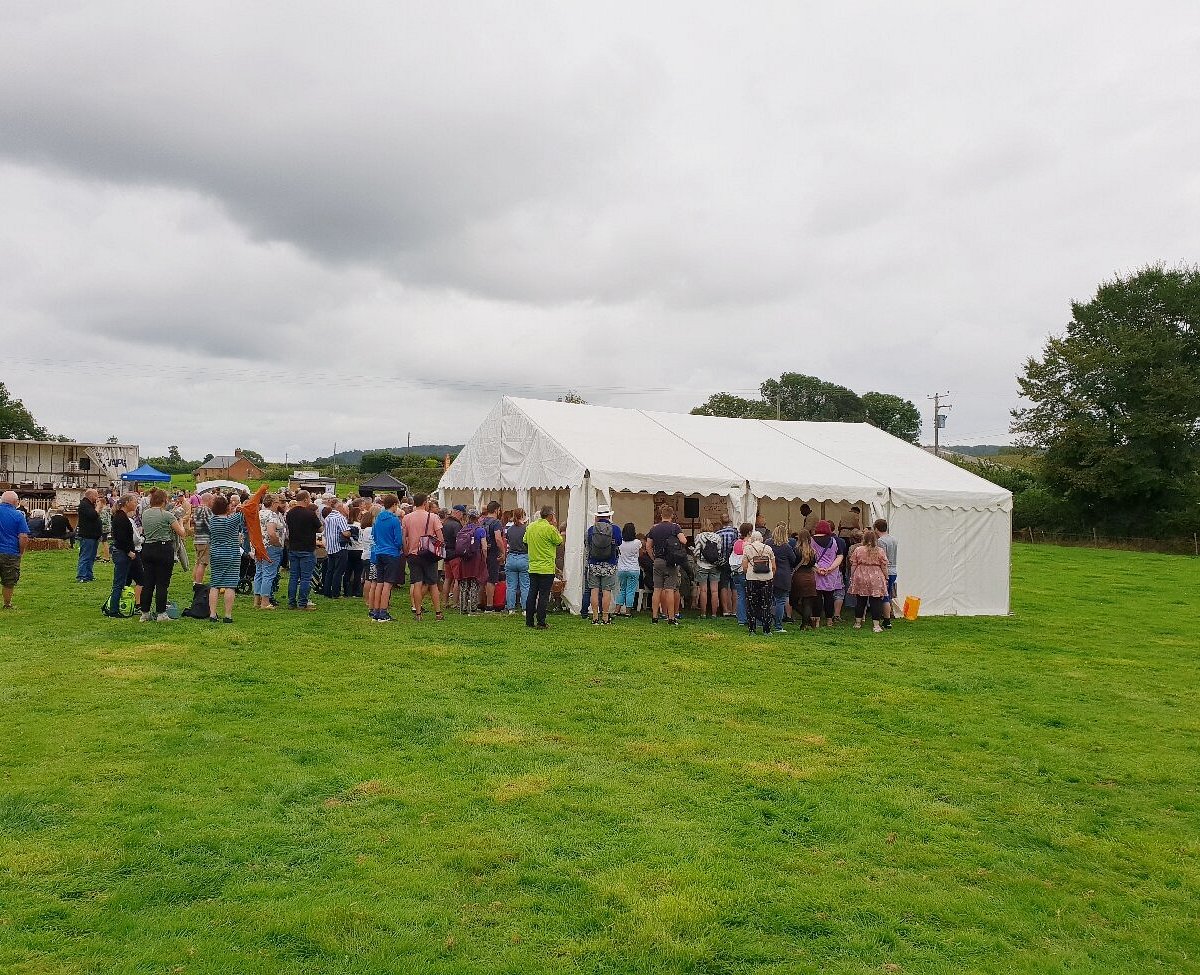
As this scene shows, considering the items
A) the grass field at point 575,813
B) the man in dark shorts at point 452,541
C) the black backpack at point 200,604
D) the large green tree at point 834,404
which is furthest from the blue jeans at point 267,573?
the large green tree at point 834,404

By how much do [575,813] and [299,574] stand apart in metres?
8.16

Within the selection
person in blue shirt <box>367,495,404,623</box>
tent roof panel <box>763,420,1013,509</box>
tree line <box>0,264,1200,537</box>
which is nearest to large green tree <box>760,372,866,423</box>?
tree line <box>0,264,1200,537</box>

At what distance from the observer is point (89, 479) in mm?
26906

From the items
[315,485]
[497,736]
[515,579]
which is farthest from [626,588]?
[315,485]

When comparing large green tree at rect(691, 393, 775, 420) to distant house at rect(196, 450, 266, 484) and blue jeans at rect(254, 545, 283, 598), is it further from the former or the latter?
blue jeans at rect(254, 545, 283, 598)

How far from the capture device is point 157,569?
10.0 meters

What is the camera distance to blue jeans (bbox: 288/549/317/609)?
460 inches

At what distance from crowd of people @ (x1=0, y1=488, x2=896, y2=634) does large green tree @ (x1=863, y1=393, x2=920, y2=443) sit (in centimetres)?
6834

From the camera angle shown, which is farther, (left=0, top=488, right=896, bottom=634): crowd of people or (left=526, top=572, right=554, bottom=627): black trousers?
(left=526, top=572, right=554, bottom=627): black trousers

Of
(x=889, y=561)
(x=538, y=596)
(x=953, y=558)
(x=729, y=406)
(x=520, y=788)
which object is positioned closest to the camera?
(x=520, y=788)

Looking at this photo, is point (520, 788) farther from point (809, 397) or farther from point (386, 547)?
point (809, 397)

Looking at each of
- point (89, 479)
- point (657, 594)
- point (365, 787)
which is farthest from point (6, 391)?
point (365, 787)

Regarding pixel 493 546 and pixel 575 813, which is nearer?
pixel 575 813

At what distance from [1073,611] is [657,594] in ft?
27.3
